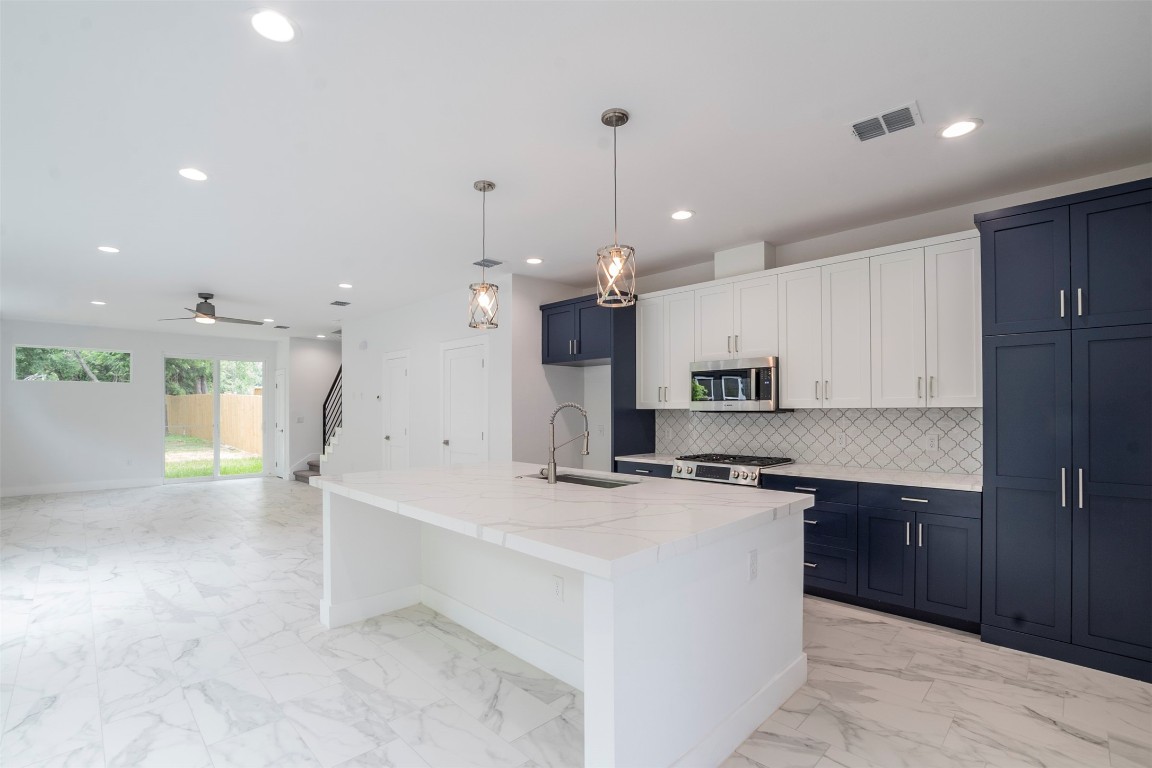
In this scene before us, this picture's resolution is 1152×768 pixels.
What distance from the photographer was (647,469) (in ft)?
15.8

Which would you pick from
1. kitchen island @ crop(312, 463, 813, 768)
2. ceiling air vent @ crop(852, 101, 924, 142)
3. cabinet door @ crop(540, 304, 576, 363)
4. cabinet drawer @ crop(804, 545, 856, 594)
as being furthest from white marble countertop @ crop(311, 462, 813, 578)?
cabinet door @ crop(540, 304, 576, 363)

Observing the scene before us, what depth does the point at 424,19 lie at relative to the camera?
1.88 meters

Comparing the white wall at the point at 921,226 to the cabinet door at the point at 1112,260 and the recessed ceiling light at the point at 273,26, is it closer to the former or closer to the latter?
the cabinet door at the point at 1112,260

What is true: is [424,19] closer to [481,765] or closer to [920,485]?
[481,765]

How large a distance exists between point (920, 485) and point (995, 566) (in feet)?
1.76

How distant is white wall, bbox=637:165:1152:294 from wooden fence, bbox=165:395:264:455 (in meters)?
8.99

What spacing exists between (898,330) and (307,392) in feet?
31.9

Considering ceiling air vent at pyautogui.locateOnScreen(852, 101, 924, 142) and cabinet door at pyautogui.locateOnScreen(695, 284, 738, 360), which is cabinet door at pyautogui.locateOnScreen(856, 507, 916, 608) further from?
ceiling air vent at pyautogui.locateOnScreen(852, 101, 924, 142)

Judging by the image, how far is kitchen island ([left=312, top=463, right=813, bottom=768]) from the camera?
1.70 m

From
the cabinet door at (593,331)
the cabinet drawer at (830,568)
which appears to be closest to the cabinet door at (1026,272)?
the cabinet drawer at (830,568)

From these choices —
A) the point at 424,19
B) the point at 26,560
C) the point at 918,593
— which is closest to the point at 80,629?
the point at 26,560

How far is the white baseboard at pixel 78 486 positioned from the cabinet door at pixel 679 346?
9089mm

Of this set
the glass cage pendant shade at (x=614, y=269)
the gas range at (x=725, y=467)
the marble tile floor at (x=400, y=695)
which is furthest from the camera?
the gas range at (x=725, y=467)

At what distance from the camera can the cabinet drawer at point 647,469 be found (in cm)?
463
